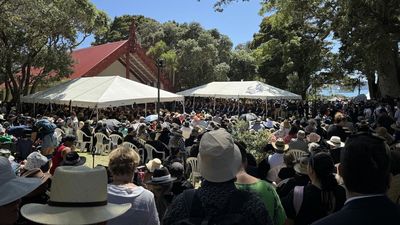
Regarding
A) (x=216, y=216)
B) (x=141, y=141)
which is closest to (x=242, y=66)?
(x=141, y=141)

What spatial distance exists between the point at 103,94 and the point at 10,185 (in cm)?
1396

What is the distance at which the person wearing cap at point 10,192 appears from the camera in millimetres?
2283

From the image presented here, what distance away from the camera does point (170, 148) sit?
30.7ft

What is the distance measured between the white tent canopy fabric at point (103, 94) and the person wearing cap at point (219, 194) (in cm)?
1365

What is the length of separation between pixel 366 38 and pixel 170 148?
8.86 metres

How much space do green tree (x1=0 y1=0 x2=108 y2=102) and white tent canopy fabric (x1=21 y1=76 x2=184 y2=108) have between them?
3397 mm

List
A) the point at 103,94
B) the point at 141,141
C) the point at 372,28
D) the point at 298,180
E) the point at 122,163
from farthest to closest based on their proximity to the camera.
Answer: the point at 103,94, the point at 372,28, the point at 141,141, the point at 298,180, the point at 122,163

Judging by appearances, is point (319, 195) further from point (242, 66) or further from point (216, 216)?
point (242, 66)

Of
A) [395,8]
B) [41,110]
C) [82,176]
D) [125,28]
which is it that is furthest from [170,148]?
[125,28]

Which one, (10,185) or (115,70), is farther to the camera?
(115,70)

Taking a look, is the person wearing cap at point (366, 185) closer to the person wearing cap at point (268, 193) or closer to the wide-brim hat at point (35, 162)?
the person wearing cap at point (268, 193)

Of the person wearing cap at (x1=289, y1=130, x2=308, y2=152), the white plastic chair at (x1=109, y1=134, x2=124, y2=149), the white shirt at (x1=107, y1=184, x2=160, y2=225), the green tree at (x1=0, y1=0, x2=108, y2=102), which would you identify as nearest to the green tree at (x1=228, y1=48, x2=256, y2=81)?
the green tree at (x1=0, y1=0, x2=108, y2=102)

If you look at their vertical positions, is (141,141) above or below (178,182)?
below

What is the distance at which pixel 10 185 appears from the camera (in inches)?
92.8
